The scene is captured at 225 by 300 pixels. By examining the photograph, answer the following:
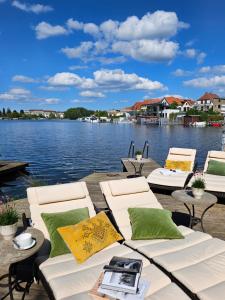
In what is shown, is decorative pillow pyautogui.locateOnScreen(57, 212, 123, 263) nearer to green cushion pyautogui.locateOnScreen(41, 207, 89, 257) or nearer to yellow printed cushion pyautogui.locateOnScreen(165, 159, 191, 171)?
green cushion pyautogui.locateOnScreen(41, 207, 89, 257)

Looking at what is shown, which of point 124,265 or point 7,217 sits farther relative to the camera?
point 7,217

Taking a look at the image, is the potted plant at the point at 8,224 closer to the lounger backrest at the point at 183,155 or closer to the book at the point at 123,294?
the book at the point at 123,294

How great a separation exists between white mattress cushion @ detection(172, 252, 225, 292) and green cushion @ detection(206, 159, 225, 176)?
4.87 metres

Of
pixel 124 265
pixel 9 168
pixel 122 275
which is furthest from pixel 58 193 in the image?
pixel 9 168

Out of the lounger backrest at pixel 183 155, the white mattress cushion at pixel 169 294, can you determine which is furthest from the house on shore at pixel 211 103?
the white mattress cushion at pixel 169 294

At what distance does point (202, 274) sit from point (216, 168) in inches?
210

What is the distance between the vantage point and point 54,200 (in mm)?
3951

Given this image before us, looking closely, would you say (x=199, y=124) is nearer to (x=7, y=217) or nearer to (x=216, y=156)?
(x=216, y=156)

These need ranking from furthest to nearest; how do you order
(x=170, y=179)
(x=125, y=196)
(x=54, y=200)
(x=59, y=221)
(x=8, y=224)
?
(x=170, y=179), (x=125, y=196), (x=54, y=200), (x=59, y=221), (x=8, y=224)

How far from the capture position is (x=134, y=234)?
3.67 metres

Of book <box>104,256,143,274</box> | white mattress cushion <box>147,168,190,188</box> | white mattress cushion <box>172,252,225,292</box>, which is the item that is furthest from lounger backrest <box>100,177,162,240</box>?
white mattress cushion <box>147,168,190,188</box>

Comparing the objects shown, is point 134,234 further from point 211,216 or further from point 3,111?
point 3,111

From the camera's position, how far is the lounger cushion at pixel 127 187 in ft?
14.8

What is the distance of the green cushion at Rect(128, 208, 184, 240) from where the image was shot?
3600mm
